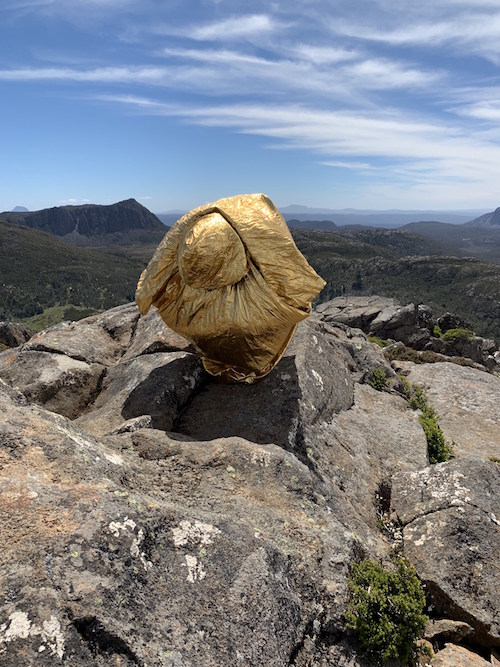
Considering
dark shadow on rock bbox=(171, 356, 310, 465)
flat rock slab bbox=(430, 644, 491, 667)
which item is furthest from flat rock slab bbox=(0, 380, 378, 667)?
dark shadow on rock bbox=(171, 356, 310, 465)

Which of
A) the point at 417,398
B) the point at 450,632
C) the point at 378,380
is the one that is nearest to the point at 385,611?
the point at 450,632

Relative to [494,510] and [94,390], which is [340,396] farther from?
[94,390]

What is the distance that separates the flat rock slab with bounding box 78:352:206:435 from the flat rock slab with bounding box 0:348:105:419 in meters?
0.33

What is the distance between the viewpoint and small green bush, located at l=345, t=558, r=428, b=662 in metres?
4.34

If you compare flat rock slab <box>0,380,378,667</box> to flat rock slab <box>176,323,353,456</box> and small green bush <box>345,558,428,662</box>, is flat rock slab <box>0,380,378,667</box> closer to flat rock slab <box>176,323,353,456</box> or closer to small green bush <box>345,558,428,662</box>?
small green bush <box>345,558,428,662</box>

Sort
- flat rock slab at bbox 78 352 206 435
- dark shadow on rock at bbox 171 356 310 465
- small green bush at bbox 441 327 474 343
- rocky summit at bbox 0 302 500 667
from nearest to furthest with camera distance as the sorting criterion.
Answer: rocky summit at bbox 0 302 500 667, dark shadow on rock at bbox 171 356 310 465, flat rock slab at bbox 78 352 206 435, small green bush at bbox 441 327 474 343

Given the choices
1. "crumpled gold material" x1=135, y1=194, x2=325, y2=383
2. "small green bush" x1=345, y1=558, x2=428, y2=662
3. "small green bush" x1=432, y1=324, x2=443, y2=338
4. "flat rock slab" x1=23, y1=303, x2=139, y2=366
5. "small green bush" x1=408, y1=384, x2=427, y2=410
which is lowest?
"small green bush" x1=432, y1=324, x2=443, y2=338

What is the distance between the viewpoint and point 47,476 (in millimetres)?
4047

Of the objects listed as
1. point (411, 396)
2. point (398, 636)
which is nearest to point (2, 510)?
point (398, 636)

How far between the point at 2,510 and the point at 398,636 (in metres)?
4.18

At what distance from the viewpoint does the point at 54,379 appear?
8820 millimetres

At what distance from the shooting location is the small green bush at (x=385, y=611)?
434 cm

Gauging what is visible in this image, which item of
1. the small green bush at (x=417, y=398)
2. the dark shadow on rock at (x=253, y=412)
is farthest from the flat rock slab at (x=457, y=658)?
the small green bush at (x=417, y=398)

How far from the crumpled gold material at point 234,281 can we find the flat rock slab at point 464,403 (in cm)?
566
